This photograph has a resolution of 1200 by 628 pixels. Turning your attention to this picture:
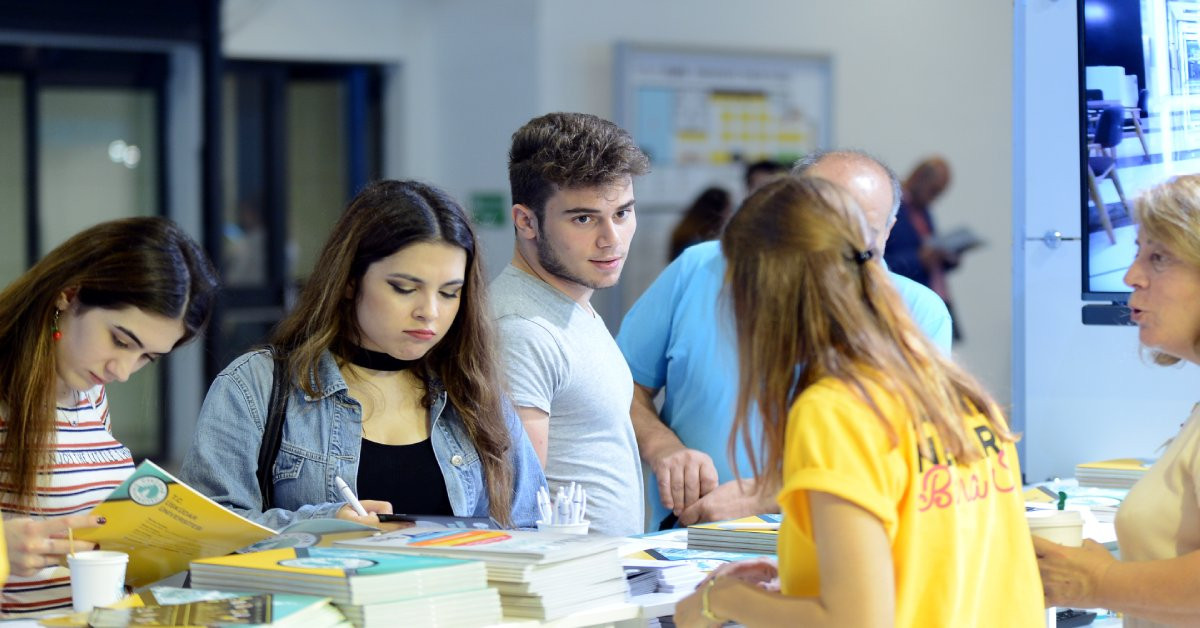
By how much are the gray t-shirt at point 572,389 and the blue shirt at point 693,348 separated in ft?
1.25

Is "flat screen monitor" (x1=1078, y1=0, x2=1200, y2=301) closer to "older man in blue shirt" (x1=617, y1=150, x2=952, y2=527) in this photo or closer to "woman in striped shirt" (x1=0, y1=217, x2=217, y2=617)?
"older man in blue shirt" (x1=617, y1=150, x2=952, y2=527)

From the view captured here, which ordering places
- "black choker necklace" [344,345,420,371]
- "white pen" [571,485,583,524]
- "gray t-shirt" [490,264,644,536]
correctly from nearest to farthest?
"white pen" [571,485,583,524]
"black choker necklace" [344,345,420,371]
"gray t-shirt" [490,264,644,536]

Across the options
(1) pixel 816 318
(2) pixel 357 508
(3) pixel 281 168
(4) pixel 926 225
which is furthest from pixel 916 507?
(3) pixel 281 168

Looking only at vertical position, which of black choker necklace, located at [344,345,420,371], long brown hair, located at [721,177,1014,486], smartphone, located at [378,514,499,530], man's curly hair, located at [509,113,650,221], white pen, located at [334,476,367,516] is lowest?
smartphone, located at [378,514,499,530]

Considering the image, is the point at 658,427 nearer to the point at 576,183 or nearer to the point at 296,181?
the point at 576,183

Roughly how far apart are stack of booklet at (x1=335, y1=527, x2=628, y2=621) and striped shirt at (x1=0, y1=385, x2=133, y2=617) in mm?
495

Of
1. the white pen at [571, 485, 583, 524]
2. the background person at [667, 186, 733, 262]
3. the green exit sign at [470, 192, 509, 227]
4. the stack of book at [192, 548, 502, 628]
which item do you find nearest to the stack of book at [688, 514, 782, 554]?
the white pen at [571, 485, 583, 524]

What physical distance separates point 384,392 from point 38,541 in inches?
25.0

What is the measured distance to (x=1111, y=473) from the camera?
10.1 ft

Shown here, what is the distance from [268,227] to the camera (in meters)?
7.48

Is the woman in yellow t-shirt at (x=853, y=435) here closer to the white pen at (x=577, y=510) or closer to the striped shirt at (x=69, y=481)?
the white pen at (x=577, y=510)

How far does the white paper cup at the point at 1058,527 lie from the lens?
201cm

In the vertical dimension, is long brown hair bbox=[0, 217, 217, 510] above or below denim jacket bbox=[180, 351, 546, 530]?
above

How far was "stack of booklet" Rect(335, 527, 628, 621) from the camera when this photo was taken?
6.14 ft
